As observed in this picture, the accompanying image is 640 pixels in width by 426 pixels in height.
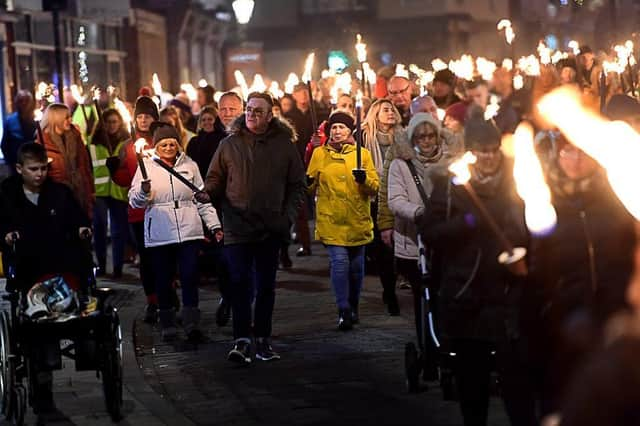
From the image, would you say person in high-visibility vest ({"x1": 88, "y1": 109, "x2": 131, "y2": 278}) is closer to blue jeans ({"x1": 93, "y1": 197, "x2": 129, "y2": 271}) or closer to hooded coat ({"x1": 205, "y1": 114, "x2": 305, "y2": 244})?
blue jeans ({"x1": 93, "y1": 197, "x2": 129, "y2": 271})

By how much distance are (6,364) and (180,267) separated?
122 inches

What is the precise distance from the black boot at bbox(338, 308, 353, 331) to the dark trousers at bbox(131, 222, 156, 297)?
183cm

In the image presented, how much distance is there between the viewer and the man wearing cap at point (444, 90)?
52.8ft

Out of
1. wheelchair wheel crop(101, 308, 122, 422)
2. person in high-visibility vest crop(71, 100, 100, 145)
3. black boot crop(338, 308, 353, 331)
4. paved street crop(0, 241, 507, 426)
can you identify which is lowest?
paved street crop(0, 241, 507, 426)

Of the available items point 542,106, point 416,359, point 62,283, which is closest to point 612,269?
point 542,106

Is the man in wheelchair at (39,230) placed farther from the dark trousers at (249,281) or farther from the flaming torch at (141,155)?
the dark trousers at (249,281)

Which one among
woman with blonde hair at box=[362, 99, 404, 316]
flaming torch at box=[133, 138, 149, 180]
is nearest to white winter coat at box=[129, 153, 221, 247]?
flaming torch at box=[133, 138, 149, 180]

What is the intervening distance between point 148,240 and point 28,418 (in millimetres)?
2875

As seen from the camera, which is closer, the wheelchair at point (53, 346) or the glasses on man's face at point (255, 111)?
the wheelchair at point (53, 346)

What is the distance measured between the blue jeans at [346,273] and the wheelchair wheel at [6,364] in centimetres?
374

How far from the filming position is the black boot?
11.8 m

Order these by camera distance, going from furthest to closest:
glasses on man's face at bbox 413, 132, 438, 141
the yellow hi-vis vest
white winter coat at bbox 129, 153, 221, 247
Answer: the yellow hi-vis vest
white winter coat at bbox 129, 153, 221, 247
glasses on man's face at bbox 413, 132, 438, 141

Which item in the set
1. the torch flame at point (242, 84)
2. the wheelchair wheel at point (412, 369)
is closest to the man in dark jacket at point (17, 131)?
the torch flame at point (242, 84)

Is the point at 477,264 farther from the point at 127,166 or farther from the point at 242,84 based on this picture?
the point at 242,84
